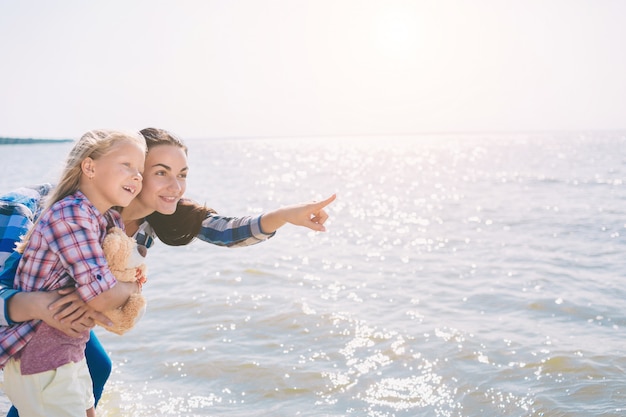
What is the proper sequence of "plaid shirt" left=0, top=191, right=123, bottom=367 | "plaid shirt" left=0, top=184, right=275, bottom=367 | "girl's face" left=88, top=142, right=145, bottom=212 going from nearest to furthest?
"plaid shirt" left=0, top=191, right=123, bottom=367 < "plaid shirt" left=0, top=184, right=275, bottom=367 < "girl's face" left=88, top=142, right=145, bottom=212

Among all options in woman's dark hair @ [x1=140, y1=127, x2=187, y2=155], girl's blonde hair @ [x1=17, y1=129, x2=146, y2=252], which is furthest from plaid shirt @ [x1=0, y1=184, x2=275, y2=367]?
woman's dark hair @ [x1=140, y1=127, x2=187, y2=155]

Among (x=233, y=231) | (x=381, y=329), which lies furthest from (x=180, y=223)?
(x=381, y=329)

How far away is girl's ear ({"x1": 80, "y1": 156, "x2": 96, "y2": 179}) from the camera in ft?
9.30

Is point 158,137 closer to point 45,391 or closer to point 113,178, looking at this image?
point 113,178

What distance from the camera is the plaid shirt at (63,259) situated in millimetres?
2635

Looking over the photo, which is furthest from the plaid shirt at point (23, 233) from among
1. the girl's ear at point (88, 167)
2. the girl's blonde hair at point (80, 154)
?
the girl's ear at point (88, 167)

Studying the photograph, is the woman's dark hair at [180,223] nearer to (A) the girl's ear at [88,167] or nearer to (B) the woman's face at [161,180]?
(B) the woman's face at [161,180]

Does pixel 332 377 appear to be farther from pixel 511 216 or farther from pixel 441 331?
pixel 511 216

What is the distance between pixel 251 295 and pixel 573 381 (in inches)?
162

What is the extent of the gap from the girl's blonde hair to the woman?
1.23 ft

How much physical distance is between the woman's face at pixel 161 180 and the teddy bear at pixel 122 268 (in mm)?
398

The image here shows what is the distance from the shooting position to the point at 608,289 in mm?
8320

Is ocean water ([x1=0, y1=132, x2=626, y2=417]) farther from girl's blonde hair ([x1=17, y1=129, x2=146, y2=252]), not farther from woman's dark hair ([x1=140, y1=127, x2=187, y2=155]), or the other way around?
woman's dark hair ([x1=140, y1=127, x2=187, y2=155])

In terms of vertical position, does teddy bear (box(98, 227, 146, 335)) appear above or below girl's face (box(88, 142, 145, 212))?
below
